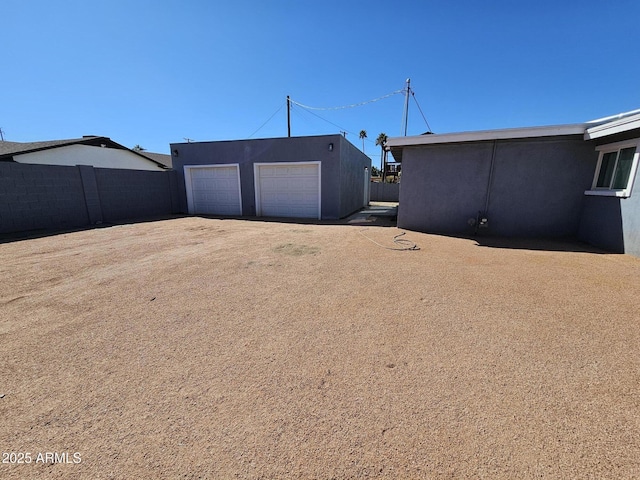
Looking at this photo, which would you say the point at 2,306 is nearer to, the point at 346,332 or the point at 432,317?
the point at 346,332

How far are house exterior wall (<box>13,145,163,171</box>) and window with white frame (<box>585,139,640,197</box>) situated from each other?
21.0m

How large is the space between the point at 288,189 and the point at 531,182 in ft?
27.6

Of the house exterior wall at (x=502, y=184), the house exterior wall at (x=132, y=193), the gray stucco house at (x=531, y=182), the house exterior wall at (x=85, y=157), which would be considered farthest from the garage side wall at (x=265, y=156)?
the house exterior wall at (x=85, y=157)

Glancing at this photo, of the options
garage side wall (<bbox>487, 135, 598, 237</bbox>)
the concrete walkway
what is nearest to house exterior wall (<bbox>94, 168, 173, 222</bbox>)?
the concrete walkway

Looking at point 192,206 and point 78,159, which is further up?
point 78,159

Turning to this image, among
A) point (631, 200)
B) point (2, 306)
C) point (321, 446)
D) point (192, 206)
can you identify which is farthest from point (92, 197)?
point (631, 200)

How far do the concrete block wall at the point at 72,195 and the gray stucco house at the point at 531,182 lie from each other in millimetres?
10929

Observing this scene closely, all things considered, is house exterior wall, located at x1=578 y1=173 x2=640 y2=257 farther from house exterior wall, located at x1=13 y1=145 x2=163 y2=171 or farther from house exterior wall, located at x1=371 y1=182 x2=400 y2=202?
house exterior wall, located at x1=13 y1=145 x2=163 y2=171

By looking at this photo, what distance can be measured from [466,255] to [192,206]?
1239 centimetres

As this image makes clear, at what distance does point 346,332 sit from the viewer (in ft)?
8.70

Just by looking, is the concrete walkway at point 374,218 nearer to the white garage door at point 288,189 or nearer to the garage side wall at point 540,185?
the white garage door at point 288,189

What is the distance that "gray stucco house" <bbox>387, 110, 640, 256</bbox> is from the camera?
566cm

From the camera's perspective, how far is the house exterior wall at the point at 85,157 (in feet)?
47.1

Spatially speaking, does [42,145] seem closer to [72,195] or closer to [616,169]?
[72,195]
